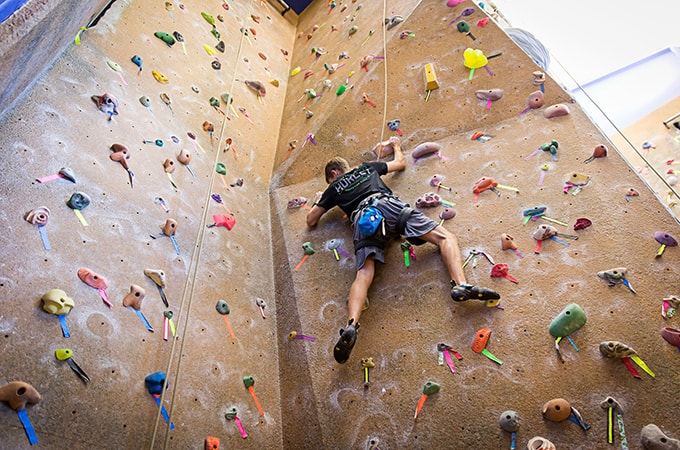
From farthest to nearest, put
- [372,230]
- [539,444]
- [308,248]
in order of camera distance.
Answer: [308,248], [372,230], [539,444]

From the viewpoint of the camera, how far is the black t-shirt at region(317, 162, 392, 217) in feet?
8.02

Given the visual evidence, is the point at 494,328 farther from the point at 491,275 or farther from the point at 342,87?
the point at 342,87

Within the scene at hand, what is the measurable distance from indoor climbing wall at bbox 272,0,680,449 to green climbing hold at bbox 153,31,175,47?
1.28m

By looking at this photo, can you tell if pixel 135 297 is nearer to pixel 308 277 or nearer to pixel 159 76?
pixel 308 277

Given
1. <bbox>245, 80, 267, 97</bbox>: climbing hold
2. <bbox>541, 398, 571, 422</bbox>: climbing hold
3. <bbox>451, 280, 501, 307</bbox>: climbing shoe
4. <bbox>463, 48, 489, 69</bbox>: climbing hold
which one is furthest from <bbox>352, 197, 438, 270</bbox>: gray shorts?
<bbox>245, 80, 267, 97</bbox>: climbing hold

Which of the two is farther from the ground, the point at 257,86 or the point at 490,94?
the point at 257,86

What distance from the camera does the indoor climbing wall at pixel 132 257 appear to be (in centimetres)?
155

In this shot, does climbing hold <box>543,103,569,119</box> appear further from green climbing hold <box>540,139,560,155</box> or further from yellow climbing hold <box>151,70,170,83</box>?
yellow climbing hold <box>151,70,170,83</box>

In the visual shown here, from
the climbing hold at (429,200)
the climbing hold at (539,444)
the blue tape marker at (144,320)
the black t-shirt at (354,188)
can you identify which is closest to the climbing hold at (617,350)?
the climbing hold at (539,444)

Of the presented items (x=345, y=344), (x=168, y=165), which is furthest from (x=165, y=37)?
(x=345, y=344)

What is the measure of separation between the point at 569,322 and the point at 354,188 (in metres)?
1.30

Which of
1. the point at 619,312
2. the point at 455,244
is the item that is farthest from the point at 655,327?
the point at 455,244

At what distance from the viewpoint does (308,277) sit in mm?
2510

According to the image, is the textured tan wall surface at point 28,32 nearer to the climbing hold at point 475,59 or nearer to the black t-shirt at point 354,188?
the black t-shirt at point 354,188
